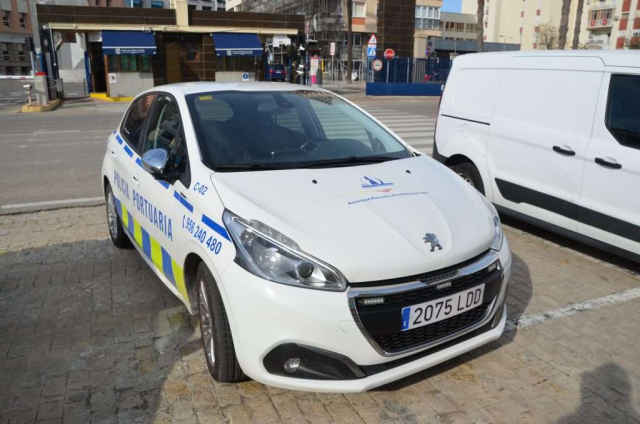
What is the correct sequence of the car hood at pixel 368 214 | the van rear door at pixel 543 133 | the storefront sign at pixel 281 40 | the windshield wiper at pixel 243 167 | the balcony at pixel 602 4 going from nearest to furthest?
the car hood at pixel 368 214 → the windshield wiper at pixel 243 167 → the van rear door at pixel 543 133 → the storefront sign at pixel 281 40 → the balcony at pixel 602 4

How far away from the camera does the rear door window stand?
4398 mm

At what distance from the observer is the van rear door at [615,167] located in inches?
170

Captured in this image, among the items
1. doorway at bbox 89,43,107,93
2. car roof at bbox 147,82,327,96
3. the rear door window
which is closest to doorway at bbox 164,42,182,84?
doorway at bbox 89,43,107,93

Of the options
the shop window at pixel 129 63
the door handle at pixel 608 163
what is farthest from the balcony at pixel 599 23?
the door handle at pixel 608 163

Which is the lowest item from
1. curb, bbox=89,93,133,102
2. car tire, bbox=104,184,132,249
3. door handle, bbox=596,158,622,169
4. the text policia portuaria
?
curb, bbox=89,93,133,102

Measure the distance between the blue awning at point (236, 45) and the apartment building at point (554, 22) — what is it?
5278cm

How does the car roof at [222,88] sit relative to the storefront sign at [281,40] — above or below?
below

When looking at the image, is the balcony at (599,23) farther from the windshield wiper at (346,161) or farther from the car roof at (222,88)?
the windshield wiper at (346,161)

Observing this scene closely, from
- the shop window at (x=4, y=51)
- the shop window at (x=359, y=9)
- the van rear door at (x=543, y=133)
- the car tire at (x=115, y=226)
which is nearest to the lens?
the van rear door at (x=543, y=133)

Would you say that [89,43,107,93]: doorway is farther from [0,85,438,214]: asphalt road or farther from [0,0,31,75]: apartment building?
[0,0,31,75]: apartment building

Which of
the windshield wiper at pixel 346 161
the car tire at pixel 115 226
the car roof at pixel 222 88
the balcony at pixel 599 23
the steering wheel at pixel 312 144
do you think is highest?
the balcony at pixel 599 23

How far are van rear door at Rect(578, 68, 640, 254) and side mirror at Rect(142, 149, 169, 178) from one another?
3.42 m

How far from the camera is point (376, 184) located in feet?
10.7

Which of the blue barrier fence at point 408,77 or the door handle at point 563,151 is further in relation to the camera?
the blue barrier fence at point 408,77
